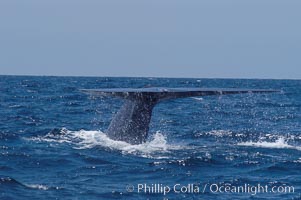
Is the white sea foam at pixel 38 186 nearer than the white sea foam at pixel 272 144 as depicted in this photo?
Yes

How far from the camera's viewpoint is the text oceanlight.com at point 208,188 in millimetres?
10062

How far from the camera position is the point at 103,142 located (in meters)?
15.5

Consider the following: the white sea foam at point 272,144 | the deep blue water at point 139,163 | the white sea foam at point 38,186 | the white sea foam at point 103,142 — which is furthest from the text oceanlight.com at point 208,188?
the white sea foam at point 272,144

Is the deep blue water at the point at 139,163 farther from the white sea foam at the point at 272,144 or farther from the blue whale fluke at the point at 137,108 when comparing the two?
the blue whale fluke at the point at 137,108

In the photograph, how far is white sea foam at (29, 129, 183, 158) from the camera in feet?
46.8

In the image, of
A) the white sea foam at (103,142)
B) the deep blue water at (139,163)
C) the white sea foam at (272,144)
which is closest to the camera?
the deep blue water at (139,163)

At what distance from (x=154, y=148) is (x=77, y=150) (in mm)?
1699

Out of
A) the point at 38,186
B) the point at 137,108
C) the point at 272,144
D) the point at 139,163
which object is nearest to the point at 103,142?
the point at 137,108

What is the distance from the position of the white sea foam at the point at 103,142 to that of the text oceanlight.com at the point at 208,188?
10.6 ft

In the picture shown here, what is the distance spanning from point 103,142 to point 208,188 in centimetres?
560

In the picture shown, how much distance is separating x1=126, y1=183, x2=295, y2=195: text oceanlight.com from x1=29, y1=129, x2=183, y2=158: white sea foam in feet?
10.6

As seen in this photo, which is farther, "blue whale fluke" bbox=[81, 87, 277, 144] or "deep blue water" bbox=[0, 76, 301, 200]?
"blue whale fluke" bbox=[81, 87, 277, 144]

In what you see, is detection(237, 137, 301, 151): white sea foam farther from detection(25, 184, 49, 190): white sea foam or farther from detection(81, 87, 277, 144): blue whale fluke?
detection(25, 184, 49, 190): white sea foam

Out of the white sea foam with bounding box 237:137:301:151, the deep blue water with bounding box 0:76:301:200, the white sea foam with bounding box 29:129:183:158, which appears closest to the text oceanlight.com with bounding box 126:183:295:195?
the deep blue water with bounding box 0:76:301:200
